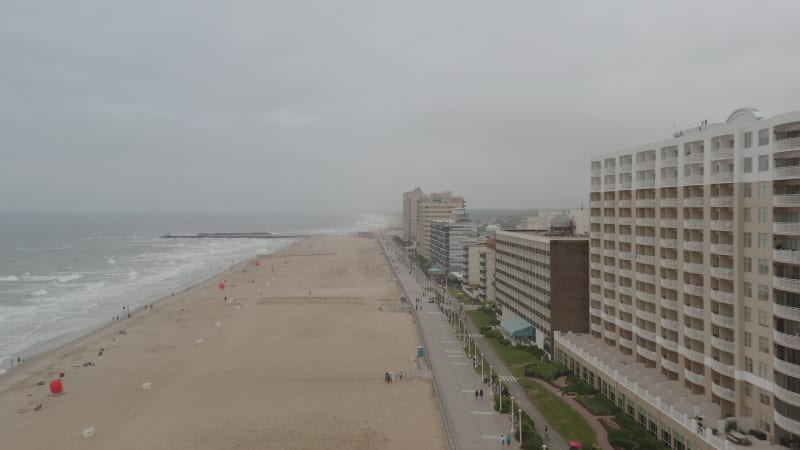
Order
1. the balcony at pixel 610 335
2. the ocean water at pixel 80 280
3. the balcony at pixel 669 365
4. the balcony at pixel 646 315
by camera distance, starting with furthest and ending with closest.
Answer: the ocean water at pixel 80 280
the balcony at pixel 610 335
the balcony at pixel 646 315
the balcony at pixel 669 365

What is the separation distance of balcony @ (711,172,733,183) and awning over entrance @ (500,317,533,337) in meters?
27.8

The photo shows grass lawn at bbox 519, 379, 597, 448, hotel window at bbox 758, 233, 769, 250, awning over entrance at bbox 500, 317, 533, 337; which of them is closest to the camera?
hotel window at bbox 758, 233, 769, 250

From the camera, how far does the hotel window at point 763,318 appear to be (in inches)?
1107

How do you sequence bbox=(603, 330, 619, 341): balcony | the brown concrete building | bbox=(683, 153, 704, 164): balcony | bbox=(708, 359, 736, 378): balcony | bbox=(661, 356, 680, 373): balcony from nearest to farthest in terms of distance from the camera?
bbox=(708, 359, 736, 378): balcony, bbox=(683, 153, 704, 164): balcony, bbox=(661, 356, 680, 373): balcony, bbox=(603, 330, 619, 341): balcony, the brown concrete building

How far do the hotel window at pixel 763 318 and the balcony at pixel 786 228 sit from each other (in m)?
4.18

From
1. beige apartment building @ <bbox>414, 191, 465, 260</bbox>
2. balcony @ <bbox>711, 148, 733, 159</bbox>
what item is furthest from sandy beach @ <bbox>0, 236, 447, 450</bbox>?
beige apartment building @ <bbox>414, 191, 465, 260</bbox>

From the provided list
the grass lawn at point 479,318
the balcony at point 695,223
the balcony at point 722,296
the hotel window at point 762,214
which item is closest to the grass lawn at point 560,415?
the balcony at point 722,296

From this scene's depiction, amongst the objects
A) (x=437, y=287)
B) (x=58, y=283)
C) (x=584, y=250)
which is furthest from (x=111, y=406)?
(x=58, y=283)

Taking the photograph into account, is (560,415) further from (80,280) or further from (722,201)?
(80,280)

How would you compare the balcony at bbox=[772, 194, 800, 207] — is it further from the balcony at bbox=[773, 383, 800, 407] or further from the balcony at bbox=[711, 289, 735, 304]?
the balcony at bbox=[773, 383, 800, 407]

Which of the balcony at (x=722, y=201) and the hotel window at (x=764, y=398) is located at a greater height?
the balcony at (x=722, y=201)

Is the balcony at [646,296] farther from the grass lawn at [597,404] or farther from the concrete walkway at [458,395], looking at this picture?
the concrete walkway at [458,395]

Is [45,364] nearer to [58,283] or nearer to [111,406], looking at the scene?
[111,406]

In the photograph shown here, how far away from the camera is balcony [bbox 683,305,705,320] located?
109ft
